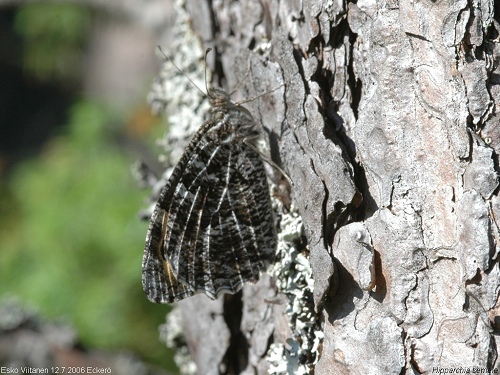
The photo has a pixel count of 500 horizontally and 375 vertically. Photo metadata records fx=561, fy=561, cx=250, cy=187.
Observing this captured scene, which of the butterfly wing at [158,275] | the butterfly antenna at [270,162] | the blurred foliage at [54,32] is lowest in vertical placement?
the butterfly wing at [158,275]

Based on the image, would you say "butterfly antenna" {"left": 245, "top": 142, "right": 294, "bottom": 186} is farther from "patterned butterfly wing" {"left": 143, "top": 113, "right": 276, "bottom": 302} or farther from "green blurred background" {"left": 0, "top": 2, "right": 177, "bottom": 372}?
"green blurred background" {"left": 0, "top": 2, "right": 177, "bottom": 372}

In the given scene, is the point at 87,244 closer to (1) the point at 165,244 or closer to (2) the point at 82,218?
(2) the point at 82,218

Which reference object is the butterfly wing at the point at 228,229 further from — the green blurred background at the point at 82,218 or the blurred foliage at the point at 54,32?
the blurred foliage at the point at 54,32

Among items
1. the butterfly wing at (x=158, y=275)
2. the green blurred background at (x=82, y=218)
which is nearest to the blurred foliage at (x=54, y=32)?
the green blurred background at (x=82, y=218)

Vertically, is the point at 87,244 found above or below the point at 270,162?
above

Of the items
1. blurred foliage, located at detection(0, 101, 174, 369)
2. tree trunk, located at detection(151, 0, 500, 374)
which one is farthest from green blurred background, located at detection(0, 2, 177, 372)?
tree trunk, located at detection(151, 0, 500, 374)

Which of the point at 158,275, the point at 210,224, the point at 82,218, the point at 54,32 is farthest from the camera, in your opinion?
the point at 54,32

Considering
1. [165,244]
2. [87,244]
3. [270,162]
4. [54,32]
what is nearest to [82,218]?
[87,244]

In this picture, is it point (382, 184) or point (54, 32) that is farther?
point (54, 32)

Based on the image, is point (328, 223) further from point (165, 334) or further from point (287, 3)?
point (165, 334)

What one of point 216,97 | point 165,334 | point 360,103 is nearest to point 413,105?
point 360,103
